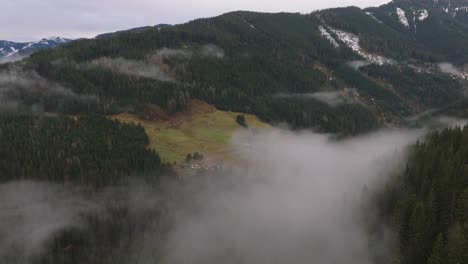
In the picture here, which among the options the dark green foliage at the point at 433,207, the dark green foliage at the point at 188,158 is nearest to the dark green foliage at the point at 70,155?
the dark green foliage at the point at 188,158

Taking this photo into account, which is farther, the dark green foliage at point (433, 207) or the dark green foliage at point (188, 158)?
the dark green foliage at point (188, 158)

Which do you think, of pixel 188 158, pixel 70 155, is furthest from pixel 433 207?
pixel 70 155

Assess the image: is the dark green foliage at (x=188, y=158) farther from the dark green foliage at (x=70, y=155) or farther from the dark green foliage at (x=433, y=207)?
the dark green foliage at (x=433, y=207)

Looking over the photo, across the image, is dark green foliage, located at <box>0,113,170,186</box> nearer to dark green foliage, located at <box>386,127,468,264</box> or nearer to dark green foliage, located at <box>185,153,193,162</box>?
dark green foliage, located at <box>185,153,193,162</box>

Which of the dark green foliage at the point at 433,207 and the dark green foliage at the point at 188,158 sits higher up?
the dark green foliage at the point at 433,207

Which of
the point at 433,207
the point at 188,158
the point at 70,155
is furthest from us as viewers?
the point at 188,158

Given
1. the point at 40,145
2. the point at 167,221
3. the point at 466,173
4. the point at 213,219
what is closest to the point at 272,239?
the point at 213,219

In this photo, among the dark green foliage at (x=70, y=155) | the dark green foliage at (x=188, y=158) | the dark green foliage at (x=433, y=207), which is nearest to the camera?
the dark green foliage at (x=433, y=207)

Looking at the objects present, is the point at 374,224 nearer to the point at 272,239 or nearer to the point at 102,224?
the point at 272,239

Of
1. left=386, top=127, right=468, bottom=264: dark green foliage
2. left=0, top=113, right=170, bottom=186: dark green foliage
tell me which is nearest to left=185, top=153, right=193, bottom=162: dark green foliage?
left=0, top=113, right=170, bottom=186: dark green foliage

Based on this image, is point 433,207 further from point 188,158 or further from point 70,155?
point 70,155
